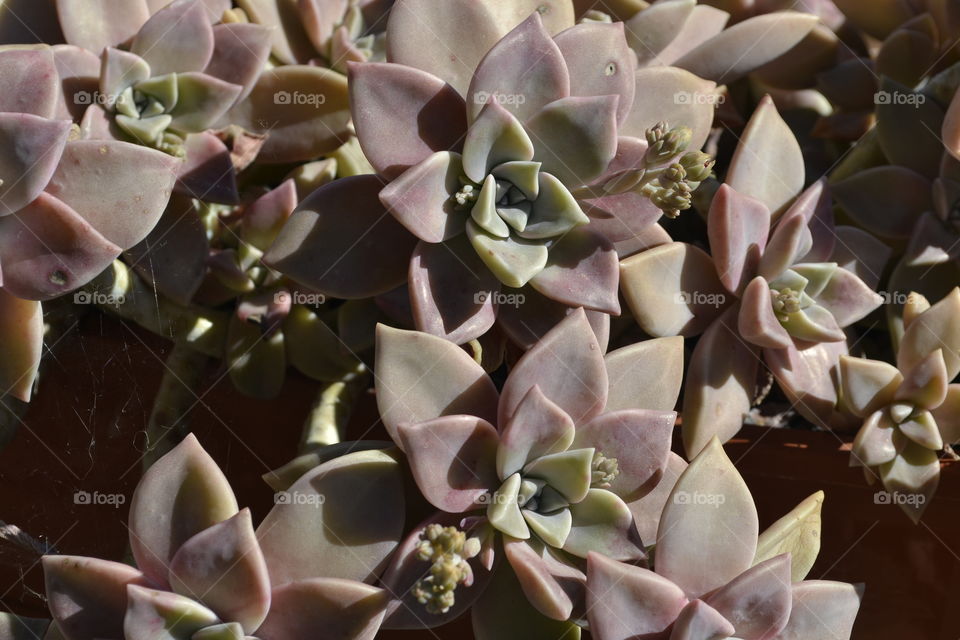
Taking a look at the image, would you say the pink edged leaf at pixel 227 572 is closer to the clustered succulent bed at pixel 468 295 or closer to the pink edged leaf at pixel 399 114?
the clustered succulent bed at pixel 468 295

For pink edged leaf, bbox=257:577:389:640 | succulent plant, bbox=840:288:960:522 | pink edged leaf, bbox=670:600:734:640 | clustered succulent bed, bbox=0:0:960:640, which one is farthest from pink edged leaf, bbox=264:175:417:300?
succulent plant, bbox=840:288:960:522

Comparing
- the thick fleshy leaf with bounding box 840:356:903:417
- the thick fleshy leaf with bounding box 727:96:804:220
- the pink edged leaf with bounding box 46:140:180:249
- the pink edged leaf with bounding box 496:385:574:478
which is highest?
the pink edged leaf with bounding box 46:140:180:249

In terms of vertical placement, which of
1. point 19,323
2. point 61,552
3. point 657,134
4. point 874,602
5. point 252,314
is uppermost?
point 657,134

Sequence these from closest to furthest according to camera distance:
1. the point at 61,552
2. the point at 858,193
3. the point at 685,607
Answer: the point at 685,607 < the point at 61,552 < the point at 858,193

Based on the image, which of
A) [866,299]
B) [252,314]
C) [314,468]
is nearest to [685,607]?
[314,468]

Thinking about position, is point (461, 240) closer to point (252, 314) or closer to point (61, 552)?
point (252, 314)

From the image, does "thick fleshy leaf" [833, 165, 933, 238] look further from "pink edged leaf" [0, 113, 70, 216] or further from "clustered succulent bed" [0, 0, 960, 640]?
"pink edged leaf" [0, 113, 70, 216]
